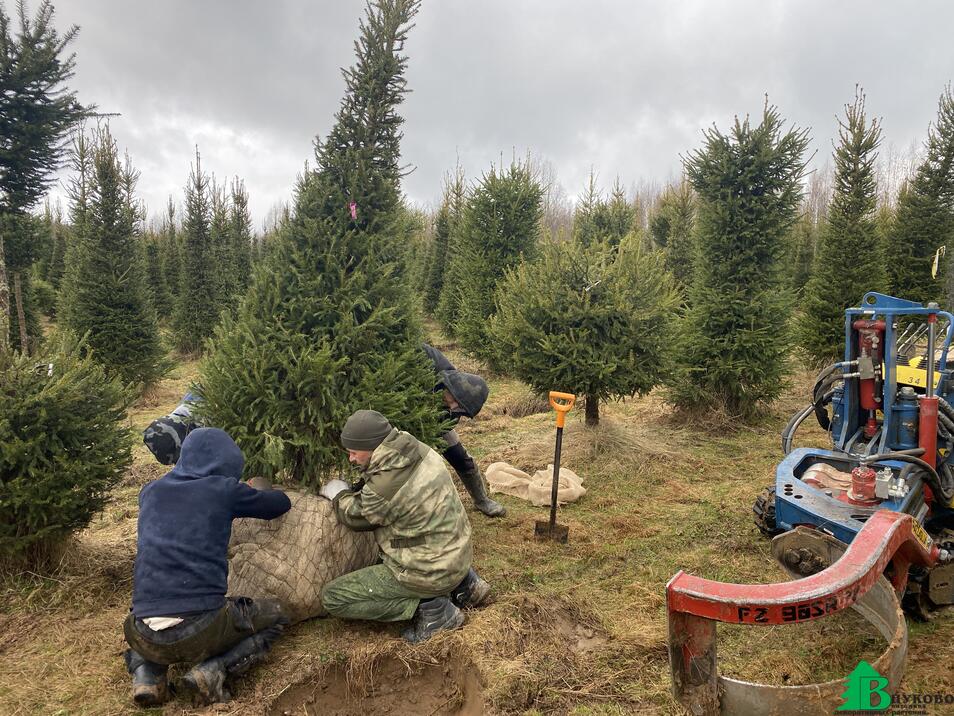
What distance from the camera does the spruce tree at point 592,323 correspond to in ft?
25.8

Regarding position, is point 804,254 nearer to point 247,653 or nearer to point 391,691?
point 391,691

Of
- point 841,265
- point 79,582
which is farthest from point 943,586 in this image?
point 841,265

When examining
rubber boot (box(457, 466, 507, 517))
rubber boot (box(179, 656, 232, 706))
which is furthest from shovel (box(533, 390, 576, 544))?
rubber boot (box(179, 656, 232, 706))

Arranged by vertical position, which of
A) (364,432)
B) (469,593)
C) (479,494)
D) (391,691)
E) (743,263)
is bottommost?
(391,691)

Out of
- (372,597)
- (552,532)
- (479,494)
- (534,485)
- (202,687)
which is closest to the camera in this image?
(202,687)

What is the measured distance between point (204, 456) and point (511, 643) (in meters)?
2.12

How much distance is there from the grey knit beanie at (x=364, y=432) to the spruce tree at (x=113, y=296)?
10.5m

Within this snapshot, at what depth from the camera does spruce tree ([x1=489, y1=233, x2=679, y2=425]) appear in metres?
7.88

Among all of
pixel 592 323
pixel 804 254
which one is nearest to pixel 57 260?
pixel 592 323

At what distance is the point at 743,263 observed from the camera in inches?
377

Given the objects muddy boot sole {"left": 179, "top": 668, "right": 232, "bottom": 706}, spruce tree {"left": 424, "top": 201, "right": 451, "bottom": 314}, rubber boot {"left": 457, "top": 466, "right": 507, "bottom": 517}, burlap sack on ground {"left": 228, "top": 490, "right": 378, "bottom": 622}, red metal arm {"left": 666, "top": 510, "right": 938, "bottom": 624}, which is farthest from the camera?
spruce tree {"left": 424, "top": 201, "right": 451, "bottom": 314}

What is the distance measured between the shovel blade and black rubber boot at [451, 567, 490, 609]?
1.57m

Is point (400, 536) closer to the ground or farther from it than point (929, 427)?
closer to the ground

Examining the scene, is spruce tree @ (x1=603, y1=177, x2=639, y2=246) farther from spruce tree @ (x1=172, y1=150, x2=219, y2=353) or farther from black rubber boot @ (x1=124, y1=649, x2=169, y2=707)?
black rubber boot @ (x1=124, y1=649, x2=169, y2=707)
